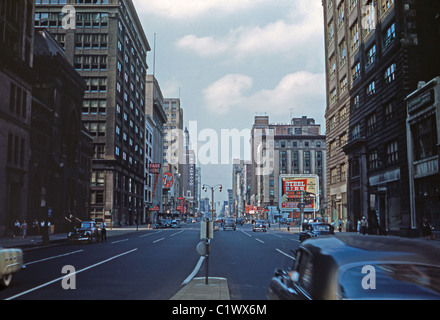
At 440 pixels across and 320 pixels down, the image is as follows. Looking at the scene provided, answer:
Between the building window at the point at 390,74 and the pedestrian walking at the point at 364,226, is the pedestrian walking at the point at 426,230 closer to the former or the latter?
the pedestrian walking at the point at 364,226

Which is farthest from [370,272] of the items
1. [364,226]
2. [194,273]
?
[364,226]

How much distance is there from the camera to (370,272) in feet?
14.0

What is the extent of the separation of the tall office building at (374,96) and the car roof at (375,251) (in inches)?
1297

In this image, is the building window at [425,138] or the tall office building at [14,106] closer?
the building window at [425,138]

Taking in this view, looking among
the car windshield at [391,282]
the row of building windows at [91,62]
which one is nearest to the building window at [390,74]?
the car windshield at [391,282]

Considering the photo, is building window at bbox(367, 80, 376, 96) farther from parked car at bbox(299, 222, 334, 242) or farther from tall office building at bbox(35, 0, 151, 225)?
tall office building at bbox(35, 0, 151, 225)

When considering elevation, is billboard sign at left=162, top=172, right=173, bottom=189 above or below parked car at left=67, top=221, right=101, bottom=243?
above

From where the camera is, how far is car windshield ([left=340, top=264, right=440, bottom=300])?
13.1 ft

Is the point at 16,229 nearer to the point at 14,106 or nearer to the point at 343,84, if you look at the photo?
the point at 14,106

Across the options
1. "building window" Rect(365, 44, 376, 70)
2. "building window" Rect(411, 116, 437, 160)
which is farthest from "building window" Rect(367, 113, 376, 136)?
"building window" Rect(411, 116, 437, 160)

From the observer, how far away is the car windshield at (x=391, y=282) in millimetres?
3980
